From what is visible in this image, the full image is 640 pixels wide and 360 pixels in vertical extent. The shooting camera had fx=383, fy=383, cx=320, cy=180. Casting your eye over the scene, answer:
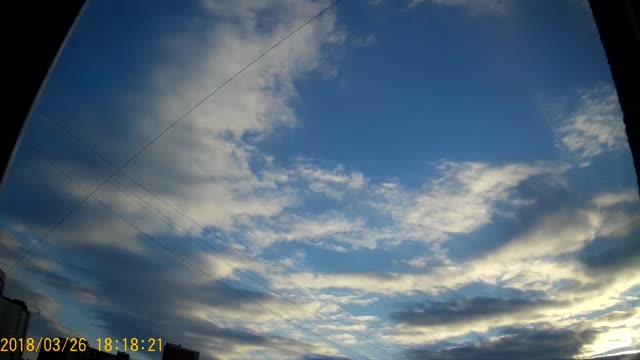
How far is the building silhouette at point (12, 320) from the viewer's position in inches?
614

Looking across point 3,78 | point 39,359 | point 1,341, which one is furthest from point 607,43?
point 39,359

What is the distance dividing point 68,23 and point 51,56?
87cm

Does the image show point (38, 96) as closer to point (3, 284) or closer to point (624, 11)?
point (3, 284)

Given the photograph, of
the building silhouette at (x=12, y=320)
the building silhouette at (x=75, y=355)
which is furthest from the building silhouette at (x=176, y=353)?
the building silhouette at (x=12, y=320)

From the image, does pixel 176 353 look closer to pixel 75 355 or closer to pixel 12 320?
pixel 75 355

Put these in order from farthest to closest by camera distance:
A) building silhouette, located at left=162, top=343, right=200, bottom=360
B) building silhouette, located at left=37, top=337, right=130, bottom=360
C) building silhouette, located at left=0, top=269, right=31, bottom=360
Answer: building silhouette, located at left=162, top=343, right=200, bottom=360
building silhouette, located at left=37, top=337, right=130, bottom=360
building silhouette, located at left=0, top=269, right=31, bottom=360

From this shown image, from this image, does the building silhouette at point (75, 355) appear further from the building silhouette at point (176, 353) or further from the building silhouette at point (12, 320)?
the building silhouette at point (176, 353)

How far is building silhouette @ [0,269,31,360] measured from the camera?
51.2 feet

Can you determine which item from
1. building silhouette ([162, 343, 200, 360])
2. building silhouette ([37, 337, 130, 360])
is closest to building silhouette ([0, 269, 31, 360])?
building silhouette ([37, 337, 130, 360])

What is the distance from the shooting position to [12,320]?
16.2 m

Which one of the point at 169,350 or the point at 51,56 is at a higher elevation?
the point at 51,56

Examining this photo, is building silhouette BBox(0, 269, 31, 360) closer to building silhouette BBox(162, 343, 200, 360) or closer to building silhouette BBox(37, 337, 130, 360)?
building silhouette BBox(37, 337, 130, 360)

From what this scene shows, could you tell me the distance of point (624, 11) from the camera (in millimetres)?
5512

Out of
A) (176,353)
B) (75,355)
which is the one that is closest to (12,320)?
(75,355)
